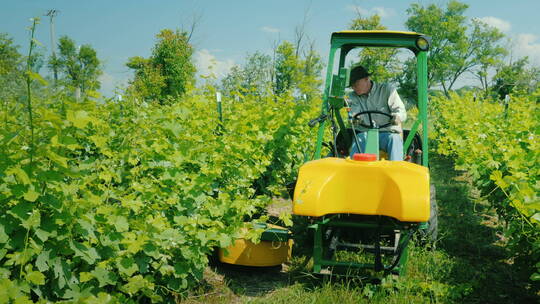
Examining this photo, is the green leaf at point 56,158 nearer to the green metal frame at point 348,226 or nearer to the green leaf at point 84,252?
the green leaf at point 84,252

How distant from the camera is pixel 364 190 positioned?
3268mm

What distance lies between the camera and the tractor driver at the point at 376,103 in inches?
174

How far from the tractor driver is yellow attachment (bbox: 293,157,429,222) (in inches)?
42.0

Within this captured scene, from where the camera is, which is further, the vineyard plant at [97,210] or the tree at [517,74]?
the tree at [517,74]

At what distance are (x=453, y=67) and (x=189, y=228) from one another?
200 feet

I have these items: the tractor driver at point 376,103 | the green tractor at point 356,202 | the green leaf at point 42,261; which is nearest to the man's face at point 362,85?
the tractor driver at point 376,103

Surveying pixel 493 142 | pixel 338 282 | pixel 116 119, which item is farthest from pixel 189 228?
pixel 493 142

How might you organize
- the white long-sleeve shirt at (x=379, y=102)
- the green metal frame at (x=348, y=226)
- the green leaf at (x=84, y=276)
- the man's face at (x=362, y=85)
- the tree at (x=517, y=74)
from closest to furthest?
the green leaf at (x=84, y=276) → the green metal frame at (x=348, y=226) → the white long-sleeve shirt at (x=379, y=102) → the man's face at (x=362, y=85) → the tree at (x=517, y=74)

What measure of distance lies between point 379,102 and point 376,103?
0.03m

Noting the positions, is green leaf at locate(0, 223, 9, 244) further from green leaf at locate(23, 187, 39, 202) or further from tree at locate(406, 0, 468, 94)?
tree at locate(406, 0, 468, 94)

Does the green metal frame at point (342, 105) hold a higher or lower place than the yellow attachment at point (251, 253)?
higher

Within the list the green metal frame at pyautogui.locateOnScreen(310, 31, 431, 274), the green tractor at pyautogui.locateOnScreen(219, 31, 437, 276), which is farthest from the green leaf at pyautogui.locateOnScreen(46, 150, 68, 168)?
the green metal frame at pyautogui.locateOnScreen(310, 31, 431, 274)

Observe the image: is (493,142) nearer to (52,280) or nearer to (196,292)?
(196,292)

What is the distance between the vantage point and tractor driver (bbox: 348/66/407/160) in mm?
4422
